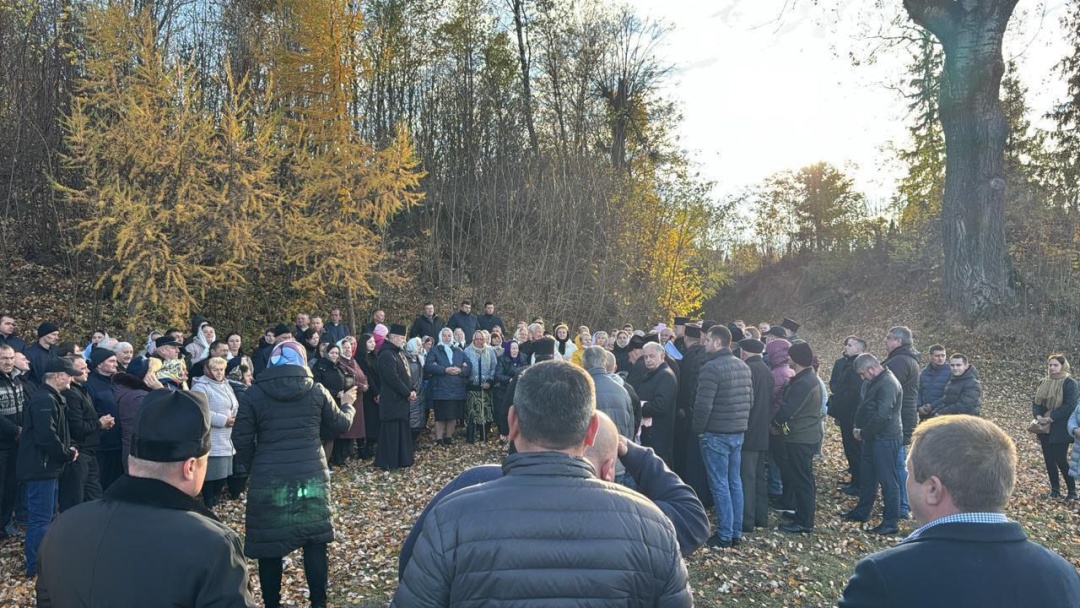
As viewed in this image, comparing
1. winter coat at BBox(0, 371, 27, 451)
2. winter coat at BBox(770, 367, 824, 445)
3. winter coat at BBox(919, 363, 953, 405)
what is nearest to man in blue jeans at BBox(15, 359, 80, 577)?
winter coat at BBox(0, 371, 27, 451)

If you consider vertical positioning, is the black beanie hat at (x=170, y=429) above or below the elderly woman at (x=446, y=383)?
above

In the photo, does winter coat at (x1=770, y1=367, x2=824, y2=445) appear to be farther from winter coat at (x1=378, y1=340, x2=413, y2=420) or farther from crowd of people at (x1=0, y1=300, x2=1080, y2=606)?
winter coat at (x1=378, y1=340, x2=413, y2=420)

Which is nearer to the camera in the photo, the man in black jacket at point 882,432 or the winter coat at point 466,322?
the man in black jacket at point 882,432

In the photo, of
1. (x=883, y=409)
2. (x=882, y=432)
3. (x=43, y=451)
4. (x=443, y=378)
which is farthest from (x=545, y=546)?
(x=443, y=378)

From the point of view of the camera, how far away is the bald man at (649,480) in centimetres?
232

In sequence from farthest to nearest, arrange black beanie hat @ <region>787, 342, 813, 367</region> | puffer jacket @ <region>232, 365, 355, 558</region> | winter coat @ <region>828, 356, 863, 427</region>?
winter coat @ <region>828, 356, 863, 427</region>, black beanie hat @ <region>787, 342, 813, 367</region>, puffer jacket @ <region>232, 365, 355, 558</region>

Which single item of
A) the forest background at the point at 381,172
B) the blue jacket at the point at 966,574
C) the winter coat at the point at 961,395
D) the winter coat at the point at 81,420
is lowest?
the winter coat at the point at 961,395

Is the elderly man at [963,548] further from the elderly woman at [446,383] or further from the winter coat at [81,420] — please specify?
the elderly woman at [446,383]

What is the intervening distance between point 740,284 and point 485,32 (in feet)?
70.2

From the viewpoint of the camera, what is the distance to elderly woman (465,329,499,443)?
37.5 ft

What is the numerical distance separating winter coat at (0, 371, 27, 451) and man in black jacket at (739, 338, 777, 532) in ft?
24.0

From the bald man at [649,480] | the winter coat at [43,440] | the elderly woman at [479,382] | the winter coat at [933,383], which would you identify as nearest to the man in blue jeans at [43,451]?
the winter coat at [43,440]

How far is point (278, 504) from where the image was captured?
15.4 ft

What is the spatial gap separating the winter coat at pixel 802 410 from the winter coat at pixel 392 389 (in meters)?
5.25
